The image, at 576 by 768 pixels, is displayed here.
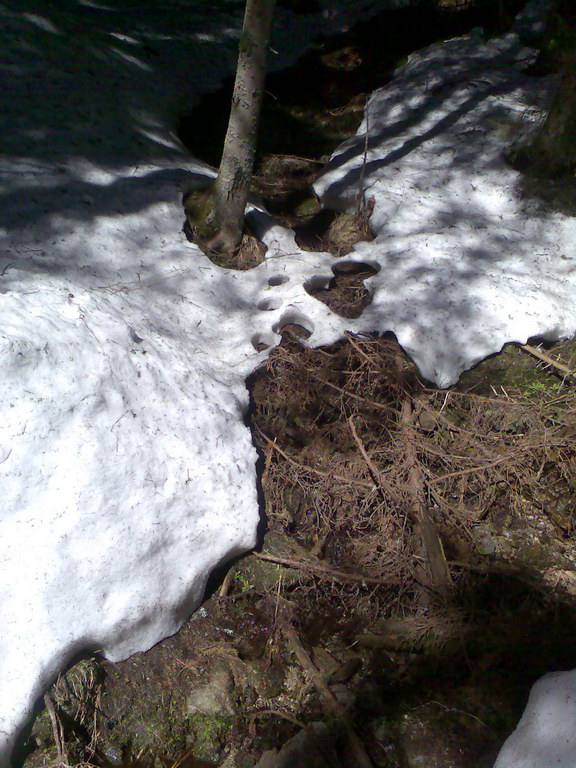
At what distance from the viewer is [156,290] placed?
3.83 meters

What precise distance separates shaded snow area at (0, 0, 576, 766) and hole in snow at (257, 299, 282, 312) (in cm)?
2

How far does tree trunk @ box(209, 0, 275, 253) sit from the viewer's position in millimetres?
3574

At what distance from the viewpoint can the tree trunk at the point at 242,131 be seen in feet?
11.7

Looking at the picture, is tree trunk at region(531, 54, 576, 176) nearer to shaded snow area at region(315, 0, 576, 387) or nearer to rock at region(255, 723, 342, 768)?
shaded snow area at region(315, 0, 576, 387)

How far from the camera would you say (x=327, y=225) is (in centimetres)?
491

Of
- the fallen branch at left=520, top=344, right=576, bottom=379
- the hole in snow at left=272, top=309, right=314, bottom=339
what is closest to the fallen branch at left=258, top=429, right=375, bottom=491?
the hole in snow at left=272, top=309, right=314, bottom=339

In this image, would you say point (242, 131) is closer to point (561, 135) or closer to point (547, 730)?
point (561, 135)

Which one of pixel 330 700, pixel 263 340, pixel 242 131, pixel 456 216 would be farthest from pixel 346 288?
pixel 330 700

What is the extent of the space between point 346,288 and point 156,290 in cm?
138

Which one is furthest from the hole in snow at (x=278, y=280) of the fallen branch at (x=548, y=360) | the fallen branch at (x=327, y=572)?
the fallen branch at (x=327, y=572)

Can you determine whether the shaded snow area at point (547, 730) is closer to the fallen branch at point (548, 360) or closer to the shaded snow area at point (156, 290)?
the shaded snow area at point (156, 290)

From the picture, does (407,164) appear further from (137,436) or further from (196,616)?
(196,616)

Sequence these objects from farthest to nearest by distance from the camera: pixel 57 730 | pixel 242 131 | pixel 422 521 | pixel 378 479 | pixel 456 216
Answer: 1. pixel 456 216
2. pixel 242 131
3. pixel 378 479
4. pixel 422 521
5. pixel 57 730

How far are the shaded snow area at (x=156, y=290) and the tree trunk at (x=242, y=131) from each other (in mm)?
340
